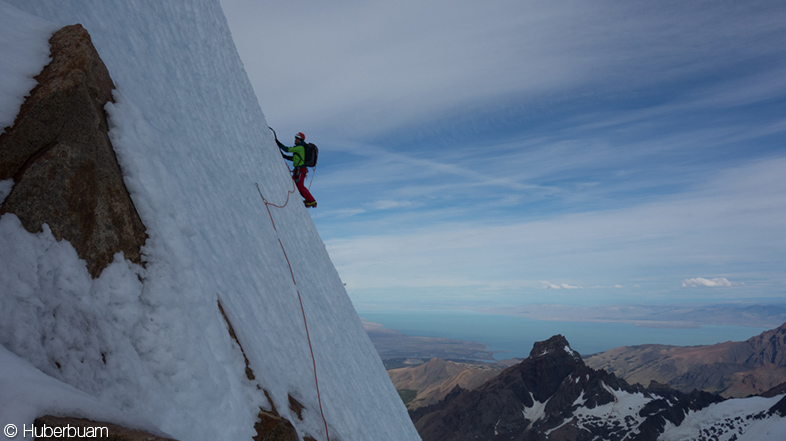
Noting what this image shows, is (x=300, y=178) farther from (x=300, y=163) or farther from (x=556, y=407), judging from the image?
(x=556, y=407)

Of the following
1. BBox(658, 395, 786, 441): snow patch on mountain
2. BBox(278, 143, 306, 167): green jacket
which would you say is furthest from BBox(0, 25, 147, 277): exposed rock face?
BBox(658, 395, 786, 441): snow patch on mountain

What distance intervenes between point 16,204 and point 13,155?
1.68 ft

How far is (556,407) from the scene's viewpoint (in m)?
146

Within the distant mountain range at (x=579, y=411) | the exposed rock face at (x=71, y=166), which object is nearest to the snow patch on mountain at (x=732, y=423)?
the distant mountain range at (x=579, y=411)

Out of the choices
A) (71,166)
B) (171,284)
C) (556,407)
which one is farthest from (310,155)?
(556,407)

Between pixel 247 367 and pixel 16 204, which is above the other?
pixel 16 204

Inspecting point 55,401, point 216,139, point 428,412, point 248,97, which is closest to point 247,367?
point 55,401

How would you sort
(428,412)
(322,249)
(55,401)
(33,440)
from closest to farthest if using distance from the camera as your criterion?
(33,440) < (55,401) < (322,249) < (428,412)

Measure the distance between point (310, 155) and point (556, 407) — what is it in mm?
157171

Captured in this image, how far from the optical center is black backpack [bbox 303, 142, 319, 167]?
17375mm

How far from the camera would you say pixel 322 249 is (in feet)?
55.6

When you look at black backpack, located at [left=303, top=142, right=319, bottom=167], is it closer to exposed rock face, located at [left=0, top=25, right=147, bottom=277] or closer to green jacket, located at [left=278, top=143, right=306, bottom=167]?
green jacket, located at [left=278, top=143, right=306, bottom=167]

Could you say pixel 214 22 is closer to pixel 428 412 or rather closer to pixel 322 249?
pixel 322 249

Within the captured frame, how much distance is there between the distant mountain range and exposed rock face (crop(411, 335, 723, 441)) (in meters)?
0.28
